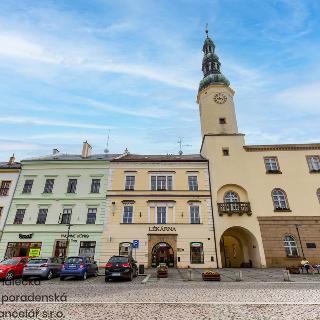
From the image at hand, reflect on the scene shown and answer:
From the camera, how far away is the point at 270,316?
22.3 feet

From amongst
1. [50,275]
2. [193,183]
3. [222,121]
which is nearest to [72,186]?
[50,275]

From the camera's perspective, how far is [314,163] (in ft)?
95.3

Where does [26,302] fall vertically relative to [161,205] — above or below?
below

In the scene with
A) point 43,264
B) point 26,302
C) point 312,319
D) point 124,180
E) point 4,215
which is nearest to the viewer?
point 312,319

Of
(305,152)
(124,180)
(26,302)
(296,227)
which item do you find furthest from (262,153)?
(26,302)

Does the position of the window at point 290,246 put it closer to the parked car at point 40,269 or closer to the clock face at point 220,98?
the clock face at point 220,98

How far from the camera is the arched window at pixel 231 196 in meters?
27.7

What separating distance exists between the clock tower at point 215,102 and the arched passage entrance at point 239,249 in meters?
12.8

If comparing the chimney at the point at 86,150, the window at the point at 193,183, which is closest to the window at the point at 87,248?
the chimney at the point at 86,150

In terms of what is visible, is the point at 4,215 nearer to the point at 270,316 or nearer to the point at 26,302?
the point at 26,302

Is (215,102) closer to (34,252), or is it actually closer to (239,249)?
(239,249)

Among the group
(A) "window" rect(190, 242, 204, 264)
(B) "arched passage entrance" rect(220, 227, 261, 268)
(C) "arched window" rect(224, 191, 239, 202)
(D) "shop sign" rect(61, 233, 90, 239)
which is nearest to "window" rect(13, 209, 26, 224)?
(D) "shop sign" rect(61, 233, 90, 239)

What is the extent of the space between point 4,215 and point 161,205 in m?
17.9

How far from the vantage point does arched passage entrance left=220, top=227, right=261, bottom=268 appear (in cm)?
2625
